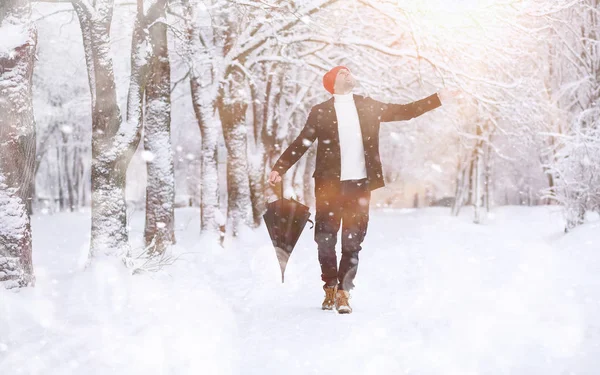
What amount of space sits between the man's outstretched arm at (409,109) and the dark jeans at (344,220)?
65 cm

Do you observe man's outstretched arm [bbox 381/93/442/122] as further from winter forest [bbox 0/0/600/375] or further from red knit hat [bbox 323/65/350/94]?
winter forest [bbox 0/0/600/375]

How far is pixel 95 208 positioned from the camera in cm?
638

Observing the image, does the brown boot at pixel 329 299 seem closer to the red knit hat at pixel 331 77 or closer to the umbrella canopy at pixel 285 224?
the umbrella canopy at pixel 285 224

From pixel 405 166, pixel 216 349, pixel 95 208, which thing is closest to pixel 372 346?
pixel 216 349

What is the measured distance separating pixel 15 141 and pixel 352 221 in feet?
11.3

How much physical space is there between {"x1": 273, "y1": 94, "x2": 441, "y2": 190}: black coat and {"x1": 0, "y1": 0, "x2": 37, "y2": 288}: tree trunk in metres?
2.66

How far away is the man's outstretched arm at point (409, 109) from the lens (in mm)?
4730

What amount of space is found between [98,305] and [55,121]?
24.5 meters

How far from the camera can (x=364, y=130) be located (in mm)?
4785

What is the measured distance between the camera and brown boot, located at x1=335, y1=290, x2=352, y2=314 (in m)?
4.51

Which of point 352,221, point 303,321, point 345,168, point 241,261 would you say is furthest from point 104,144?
point 303,321

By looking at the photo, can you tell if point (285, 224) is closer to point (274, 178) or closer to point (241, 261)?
point (274, 178)

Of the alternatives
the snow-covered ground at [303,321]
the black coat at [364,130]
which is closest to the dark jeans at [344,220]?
the black coat at [364,130]

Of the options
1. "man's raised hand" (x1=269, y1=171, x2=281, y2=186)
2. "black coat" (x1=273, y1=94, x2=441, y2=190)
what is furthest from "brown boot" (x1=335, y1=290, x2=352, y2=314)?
"man's raised hand" (x1=269, y1=171, x2=281, y2=186)
